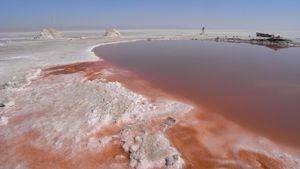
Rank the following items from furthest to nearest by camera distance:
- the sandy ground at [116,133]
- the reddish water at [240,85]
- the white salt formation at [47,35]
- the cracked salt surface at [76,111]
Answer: the white salt formation at [47,35]
the reddish water at [240,85]
the cracked salt surface at [76,111]
the sandy ground at [116,133]

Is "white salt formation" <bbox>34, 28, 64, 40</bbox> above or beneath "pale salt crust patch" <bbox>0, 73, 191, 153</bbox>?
above

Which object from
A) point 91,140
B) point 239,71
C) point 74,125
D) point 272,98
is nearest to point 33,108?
point 74,125

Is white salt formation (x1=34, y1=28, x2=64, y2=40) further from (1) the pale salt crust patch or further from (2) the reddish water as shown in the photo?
(1) the pale salt crust patch

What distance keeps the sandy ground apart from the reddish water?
871 millimetres

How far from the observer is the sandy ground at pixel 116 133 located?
6.96 metres

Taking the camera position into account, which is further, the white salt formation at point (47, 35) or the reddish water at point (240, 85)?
the white salt formation at point (47, 35)

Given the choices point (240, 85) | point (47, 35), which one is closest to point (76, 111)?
point (240, 85)

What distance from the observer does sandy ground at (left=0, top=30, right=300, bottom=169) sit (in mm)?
6961

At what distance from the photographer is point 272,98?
11.7 metres

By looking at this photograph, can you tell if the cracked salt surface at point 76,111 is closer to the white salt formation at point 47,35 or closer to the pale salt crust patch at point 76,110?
the pale salt crust patch at point 76,110

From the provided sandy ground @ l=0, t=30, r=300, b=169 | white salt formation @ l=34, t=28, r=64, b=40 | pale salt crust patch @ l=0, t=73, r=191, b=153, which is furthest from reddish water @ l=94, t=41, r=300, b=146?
white salt formation @ l=34, t=28, r=64, b=40

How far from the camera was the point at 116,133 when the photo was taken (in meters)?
8.35

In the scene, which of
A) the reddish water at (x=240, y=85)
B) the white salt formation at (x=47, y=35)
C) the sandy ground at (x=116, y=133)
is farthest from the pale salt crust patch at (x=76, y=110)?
the white salt formation at (x=47, y=35)

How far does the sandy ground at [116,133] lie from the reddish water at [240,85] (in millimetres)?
871
